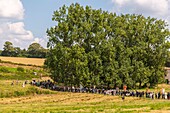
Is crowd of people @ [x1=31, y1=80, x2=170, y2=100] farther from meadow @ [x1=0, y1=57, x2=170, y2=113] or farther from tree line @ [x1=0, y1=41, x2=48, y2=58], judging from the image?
tree line @ [x1=0, y1=41, x2=48, y2=58]

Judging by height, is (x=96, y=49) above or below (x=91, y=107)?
above

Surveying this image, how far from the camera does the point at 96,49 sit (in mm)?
63094

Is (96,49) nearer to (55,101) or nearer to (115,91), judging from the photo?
(115,91)

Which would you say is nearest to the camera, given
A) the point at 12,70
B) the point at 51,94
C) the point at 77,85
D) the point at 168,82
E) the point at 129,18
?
the point at 51,94

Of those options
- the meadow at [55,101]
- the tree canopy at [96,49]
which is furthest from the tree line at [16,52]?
the tree canopy at [96,49]

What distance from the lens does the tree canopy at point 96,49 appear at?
61.7 meters

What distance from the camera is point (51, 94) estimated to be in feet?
177

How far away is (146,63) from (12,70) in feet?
124

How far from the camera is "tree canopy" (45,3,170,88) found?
2427 inches

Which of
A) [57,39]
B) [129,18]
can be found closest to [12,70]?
[57,39]

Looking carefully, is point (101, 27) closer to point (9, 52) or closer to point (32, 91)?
point (32, 91)

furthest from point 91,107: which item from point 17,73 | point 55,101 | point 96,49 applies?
point 17,73

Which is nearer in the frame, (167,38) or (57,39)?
(57,39)

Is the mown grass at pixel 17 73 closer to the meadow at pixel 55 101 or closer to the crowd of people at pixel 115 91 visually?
the meadow at pixel 55 101
